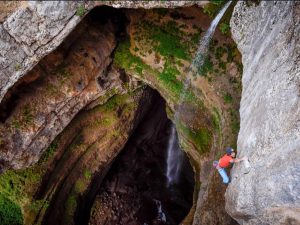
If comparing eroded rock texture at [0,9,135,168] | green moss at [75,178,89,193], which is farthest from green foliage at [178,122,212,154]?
green moss at [75,178,89,193]

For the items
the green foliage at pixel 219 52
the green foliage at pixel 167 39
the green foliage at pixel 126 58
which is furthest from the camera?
the green foliage at pixel 126 58

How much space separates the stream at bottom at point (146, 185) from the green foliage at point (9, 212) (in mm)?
4019

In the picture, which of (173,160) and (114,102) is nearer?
(114,102)

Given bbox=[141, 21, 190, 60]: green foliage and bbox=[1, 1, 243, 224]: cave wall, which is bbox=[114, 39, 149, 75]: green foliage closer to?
bbox=[1, 1, 243, 224]: cave wall

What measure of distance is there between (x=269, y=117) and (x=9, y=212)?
11152mm

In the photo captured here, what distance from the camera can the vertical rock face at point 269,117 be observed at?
6289mm

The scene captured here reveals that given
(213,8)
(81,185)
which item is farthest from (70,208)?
(213,8)

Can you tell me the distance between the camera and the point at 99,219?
16.4 metres

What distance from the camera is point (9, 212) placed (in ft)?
43.7

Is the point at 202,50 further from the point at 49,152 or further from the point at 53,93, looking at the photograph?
the point at 49,152

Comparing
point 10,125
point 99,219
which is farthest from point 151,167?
point 10,125

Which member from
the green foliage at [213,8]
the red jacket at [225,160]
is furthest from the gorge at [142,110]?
the red jacket at [225,160]

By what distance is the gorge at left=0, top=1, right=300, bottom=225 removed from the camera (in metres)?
7.18

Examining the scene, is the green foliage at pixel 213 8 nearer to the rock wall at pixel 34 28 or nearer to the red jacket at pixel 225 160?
the rock wall at pixel 34 28
